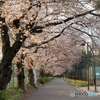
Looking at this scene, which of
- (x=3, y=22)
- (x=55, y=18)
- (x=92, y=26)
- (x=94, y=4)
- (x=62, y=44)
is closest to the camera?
(x=94, y=4)

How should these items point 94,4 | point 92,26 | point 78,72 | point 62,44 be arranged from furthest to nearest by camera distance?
point 78,72
point 62,44
point 92,26
point 94,4

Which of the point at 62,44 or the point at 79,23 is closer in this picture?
the point at 79,23

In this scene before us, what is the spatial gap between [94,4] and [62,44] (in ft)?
66.9

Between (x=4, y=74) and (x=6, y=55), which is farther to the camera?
(x=4, y=74)

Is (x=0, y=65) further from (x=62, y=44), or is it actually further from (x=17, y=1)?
(x=62, y=44)

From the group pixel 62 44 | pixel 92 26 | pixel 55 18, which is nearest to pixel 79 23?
pixel 92 26

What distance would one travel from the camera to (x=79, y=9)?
54.3ft

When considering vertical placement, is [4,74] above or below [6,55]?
below

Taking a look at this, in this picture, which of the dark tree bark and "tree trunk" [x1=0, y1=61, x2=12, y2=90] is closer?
the dark tree bark

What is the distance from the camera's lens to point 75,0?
51.1ft

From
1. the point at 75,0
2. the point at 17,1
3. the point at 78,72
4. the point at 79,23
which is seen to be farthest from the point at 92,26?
the point at 78,72

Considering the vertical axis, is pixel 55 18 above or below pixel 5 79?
above

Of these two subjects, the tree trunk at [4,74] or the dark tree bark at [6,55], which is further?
the tree trunk at [4,74]

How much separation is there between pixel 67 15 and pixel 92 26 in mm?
2611
